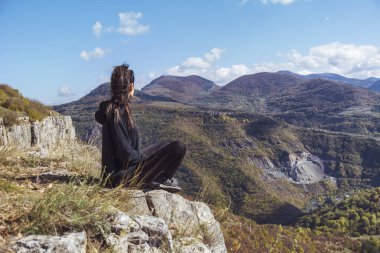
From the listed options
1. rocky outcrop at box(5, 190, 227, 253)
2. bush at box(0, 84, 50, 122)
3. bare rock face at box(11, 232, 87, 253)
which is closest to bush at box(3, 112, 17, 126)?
bush at box(0, 84, 50, 122)

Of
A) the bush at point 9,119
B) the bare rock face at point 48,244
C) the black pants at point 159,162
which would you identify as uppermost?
Answer: the bush at point 9,119

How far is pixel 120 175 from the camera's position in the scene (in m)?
4.94

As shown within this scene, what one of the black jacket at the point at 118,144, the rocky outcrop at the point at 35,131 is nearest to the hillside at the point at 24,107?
the rocky outcrop at the point at 35,131

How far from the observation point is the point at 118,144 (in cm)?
489

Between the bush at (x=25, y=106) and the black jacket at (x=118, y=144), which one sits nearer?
the black jacket at (x=118, y=144)

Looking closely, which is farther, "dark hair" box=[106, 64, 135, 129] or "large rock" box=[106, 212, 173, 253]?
"dark hair" box=[106, 64, 135, 129]

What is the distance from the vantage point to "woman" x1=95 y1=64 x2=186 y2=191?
4.92m

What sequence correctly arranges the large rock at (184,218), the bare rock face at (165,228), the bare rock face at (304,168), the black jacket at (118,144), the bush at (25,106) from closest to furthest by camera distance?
1. the bare rock face at (165,228)
2. the large rock at (184,218)
3. the black jacket at (118,144)
4. the bush at (25,106)
5. the bare rock face at (304,168)

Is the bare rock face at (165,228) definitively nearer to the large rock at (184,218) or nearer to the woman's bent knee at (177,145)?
the large rock at (184,218)

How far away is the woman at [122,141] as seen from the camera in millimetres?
4918

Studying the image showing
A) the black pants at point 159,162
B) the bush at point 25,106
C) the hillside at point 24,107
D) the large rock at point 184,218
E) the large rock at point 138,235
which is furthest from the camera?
the bush at point 25,106

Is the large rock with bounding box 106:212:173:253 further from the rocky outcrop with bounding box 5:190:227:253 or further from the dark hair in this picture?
the dark hair

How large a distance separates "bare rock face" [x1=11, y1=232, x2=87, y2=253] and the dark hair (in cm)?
220

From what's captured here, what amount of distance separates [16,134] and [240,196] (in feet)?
318
